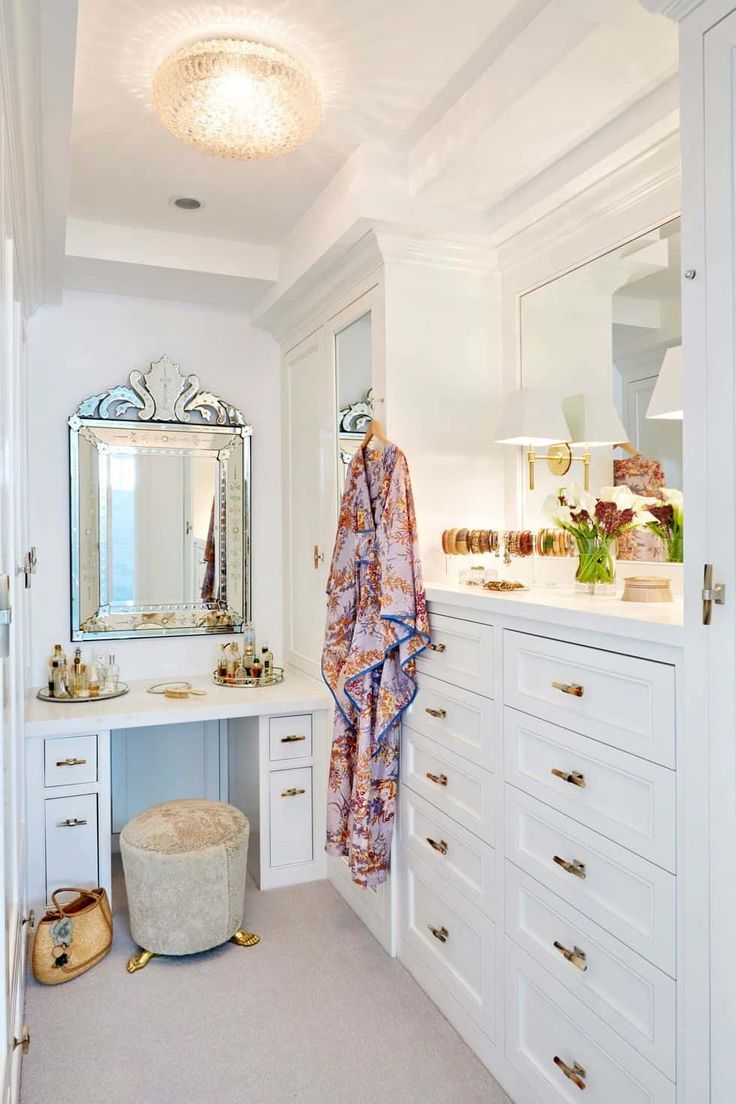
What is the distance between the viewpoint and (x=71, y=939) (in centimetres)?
248

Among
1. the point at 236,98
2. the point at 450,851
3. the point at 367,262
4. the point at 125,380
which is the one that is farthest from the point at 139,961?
the point at 236,98

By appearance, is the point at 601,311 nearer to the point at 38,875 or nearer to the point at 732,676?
the point at 732,676

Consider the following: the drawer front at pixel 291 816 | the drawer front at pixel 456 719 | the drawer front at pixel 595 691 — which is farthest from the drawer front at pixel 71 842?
the drawer front at pixel 595 691

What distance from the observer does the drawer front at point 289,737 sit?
10.0ft

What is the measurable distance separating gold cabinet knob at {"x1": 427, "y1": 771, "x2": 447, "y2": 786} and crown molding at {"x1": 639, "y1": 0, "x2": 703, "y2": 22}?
1.81 metres

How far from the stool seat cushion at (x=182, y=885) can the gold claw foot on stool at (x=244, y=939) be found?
7 centimetres

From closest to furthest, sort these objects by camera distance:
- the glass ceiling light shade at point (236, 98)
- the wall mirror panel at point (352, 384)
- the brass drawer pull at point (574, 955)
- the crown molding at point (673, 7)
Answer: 1. the crown molding at point (673, 7)
2. the brass drawer pull at point (574, 955)
3. the glass ceiling light shade at point (236, 98)
4. the wall mirror panel at point (352, 384)

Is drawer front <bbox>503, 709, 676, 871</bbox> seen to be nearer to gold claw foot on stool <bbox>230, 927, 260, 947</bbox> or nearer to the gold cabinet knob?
the gold cabinet knob

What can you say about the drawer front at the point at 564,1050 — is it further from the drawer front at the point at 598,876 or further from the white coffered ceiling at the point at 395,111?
the white coffered ceiling at the point at 395,111

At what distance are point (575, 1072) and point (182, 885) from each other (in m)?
1.32

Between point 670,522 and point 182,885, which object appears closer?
point 670,522

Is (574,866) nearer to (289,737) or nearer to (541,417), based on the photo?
(541,417)

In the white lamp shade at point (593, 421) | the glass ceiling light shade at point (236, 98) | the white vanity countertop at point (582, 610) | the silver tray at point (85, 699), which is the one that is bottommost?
the silver tray at point (85, 699)

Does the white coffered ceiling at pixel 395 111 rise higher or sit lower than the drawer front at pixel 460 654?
higher
